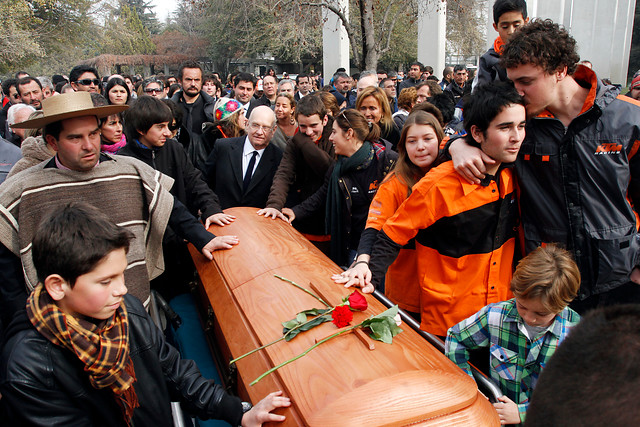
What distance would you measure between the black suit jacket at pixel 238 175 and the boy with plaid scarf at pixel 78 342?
8.47 ft

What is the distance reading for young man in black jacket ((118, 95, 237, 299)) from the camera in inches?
138

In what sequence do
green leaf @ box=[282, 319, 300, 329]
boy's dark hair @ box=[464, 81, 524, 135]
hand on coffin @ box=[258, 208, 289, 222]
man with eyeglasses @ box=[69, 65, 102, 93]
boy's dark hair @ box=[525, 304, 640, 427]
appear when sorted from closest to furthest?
boy's dark hair @ box=[525, 304, 640, 427] → green leaf @ box=[282, 319, 300, 329] → boy's dark hair @ box=[464, 81, 524, 135] → hand on coffin @ box=[258, 208, 289, 222] → man with eyeglasses @ box=[69, 65, 102, 93]

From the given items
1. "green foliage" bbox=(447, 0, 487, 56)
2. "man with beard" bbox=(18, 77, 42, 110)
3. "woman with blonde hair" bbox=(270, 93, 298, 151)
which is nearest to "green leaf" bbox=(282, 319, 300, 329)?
"woman with blonde hair" bbox=(270, 93, 298, 151)

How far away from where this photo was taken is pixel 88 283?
5.03ft

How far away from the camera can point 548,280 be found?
1.82 metres

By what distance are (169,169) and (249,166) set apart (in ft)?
2.65

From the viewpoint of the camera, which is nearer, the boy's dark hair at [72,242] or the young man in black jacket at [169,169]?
the boy's dark hair at [72,242]

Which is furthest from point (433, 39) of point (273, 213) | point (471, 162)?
point (471, 162)

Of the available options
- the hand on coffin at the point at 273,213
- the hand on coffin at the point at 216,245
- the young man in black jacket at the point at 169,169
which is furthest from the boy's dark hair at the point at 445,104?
the hand on coffin at the point at 216,245

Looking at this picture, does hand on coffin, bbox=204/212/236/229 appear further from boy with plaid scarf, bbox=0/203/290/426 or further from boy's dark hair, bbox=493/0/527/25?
boy's dark hair, bbox=493/0/527/25

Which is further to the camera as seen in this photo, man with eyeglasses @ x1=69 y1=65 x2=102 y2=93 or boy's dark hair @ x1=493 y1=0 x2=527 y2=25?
man with eyeglasses @ x1=69 y1=65 x2=102 y2=93

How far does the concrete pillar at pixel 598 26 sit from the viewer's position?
38.7 feet

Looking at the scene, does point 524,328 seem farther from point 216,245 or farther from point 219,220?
point 219,220

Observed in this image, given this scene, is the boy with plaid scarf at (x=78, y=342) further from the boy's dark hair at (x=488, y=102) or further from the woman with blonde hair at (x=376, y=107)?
the woman with blonde hair at (x=376, y=107)
